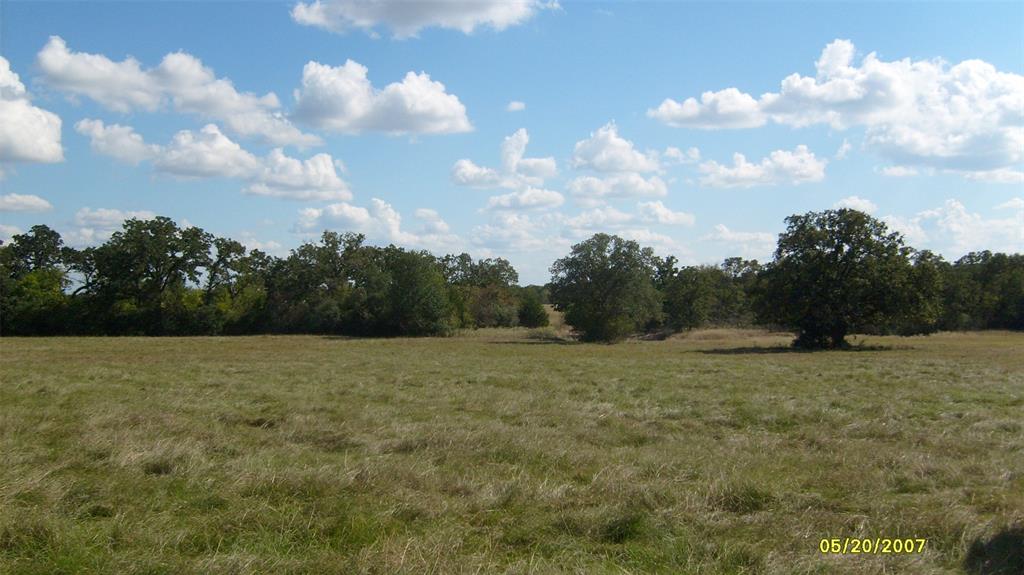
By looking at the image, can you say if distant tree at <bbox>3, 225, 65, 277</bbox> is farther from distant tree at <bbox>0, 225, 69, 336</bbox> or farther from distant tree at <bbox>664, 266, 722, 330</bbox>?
distant tree at <bbox>664, 266, 722, 330</bbox>

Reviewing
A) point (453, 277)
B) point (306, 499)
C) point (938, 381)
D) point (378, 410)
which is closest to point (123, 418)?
point (378, 410)

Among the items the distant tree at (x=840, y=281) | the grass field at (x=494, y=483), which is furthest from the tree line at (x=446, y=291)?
the grass field at (x=494, y=483)

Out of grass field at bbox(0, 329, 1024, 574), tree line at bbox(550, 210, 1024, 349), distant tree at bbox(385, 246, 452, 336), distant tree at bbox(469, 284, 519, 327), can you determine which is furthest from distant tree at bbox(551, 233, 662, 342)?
grass field at bbox(0, 329, 1024, 574)

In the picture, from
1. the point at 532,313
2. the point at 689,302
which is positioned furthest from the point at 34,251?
the point at 689,302

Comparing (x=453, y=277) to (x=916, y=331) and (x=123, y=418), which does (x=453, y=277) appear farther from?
(x=123, y=418)

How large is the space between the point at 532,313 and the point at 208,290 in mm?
39019

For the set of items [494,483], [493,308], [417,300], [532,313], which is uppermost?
[417,300]

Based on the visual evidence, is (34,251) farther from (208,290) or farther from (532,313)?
(532,313)

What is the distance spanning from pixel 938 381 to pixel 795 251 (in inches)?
1164

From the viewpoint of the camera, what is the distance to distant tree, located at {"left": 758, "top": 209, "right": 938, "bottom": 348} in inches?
1874

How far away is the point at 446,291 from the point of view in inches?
2950

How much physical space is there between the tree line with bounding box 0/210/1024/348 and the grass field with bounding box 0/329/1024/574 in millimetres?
34916

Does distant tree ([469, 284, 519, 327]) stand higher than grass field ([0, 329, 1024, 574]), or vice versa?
distant tree ([469, 284, 519, 327])

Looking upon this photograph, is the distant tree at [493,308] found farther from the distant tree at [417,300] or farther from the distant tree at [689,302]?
the distant tree at [689,302]
